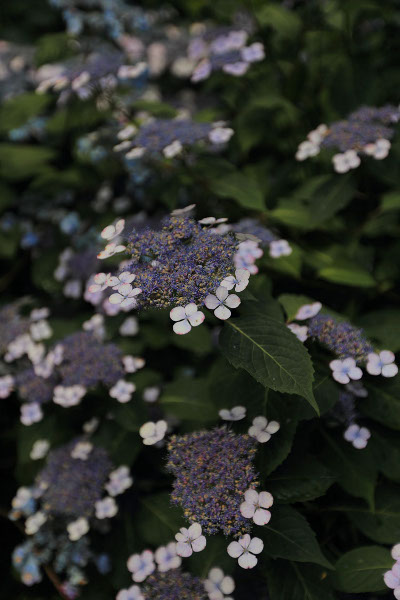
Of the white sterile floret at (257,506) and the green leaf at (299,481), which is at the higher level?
the white sterile floret at (257,506)

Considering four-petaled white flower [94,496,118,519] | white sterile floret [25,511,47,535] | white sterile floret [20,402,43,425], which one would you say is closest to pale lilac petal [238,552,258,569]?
four-petaled white flower [94,496,118,519]

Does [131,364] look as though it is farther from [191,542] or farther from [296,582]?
[296,582]

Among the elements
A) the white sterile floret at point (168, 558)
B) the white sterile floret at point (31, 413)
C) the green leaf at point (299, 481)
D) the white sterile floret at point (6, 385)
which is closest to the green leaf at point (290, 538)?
the green leaf at point (299, 481)

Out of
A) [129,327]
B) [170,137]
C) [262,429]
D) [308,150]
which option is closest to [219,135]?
[170,137]

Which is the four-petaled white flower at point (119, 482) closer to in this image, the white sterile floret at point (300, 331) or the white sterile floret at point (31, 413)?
the white sterile floret at point (31, 413)

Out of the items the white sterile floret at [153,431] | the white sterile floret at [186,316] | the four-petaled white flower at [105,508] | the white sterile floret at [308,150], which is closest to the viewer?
the white sterile floret at [186,316]

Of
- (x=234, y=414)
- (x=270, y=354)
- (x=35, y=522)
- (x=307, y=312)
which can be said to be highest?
A: (x=270, y=354)

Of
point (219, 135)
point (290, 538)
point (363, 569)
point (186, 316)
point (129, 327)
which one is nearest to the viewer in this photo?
point (186, 316)
